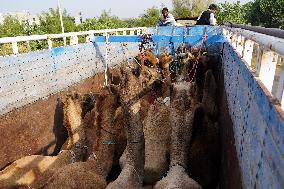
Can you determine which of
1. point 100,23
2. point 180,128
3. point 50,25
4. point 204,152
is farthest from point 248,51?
point 100,23

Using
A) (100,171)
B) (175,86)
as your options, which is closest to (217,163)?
(175,86)

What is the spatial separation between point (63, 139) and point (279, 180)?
21.2ft

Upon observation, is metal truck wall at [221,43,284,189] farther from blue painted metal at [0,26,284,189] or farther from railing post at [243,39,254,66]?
railing post at [243,39,254,66]

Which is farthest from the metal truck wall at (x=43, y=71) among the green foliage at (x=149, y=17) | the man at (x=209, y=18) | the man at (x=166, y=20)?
the green foliage at (x=149, y=17)

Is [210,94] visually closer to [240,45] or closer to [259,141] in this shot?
[240,45]

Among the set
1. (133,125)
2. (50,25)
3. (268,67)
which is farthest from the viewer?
(50,25)

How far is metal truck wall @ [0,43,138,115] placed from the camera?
6.21 m

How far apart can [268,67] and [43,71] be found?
5.74 meters

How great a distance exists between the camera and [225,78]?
600 centimetres

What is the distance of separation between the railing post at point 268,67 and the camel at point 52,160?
4200mm

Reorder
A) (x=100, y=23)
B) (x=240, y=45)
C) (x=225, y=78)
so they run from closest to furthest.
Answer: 1. (x=240, y=45)
2. (x=225, y=78)
3. (x=100, y=23)

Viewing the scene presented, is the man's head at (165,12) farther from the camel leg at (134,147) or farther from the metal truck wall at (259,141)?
the metal truck wall at (259,141)

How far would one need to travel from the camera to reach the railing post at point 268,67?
2.42 meters

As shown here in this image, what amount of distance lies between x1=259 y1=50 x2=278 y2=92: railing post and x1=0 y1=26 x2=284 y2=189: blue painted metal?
0.07m
